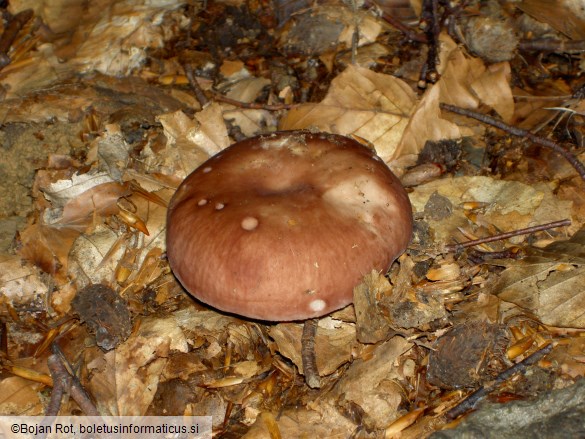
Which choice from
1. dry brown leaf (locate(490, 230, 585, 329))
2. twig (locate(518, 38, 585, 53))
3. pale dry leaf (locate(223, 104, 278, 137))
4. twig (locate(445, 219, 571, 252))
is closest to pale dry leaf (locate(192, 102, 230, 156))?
pale dry leaf (locate(223, 104, 278, 137))

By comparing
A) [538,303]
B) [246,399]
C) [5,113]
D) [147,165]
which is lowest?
[246,399]

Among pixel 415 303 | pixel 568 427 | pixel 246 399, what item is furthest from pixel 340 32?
pixel 568 427

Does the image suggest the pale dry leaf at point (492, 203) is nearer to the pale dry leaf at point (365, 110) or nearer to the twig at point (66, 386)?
the pale dry leaf at point (365, 110)

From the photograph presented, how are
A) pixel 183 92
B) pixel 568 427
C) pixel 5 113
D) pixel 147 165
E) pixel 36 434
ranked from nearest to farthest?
pixel 568 427
pixel 36 434
pixel 147 165
pixel 5 113
pixel 183 92

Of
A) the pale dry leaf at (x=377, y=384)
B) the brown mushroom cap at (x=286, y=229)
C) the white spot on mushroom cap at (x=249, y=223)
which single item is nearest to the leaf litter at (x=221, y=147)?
the pale dry leaf at (x=377, y=384)

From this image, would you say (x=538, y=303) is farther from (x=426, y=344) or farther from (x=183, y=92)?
(x=183, y=92)

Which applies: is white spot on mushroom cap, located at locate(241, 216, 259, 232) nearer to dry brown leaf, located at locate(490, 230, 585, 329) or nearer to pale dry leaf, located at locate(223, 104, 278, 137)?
dry brown leaf, located at locate(490, 230, 585, 329)

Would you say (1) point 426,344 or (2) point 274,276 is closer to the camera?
(2) point 274,276
